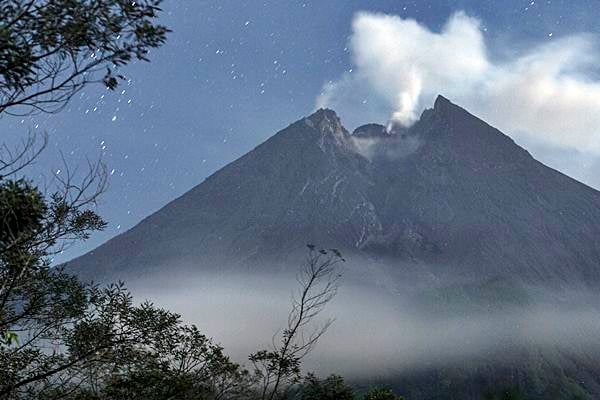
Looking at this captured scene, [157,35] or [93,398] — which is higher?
[157,35]

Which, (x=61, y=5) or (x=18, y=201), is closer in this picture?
(x=61, y=5)

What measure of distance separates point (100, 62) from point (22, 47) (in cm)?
120

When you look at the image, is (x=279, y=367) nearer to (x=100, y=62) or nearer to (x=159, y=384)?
(x=159, y=384)

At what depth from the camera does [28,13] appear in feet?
23.9

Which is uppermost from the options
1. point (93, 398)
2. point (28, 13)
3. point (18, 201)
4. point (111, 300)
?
point (28, 13)

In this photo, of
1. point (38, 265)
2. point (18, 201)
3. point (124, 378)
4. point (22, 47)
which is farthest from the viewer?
point (124, 378)

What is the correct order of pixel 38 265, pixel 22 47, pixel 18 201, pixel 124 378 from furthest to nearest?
pixel 124 378 → pixel 38 265 → pixel 18 201 → pixel 22 47

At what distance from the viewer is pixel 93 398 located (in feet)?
36.7

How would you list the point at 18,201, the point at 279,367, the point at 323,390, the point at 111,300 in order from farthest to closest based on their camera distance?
the point at 323,390
the point at 279,367
the point at 111,300
the point at 18,201

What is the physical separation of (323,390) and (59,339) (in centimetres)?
2188

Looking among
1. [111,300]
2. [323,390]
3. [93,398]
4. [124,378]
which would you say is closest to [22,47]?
[111,300]

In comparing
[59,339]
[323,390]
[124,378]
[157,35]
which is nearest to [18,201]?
[157,35]

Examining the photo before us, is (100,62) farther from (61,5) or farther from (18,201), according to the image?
(18,201)

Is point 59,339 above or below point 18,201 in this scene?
below
